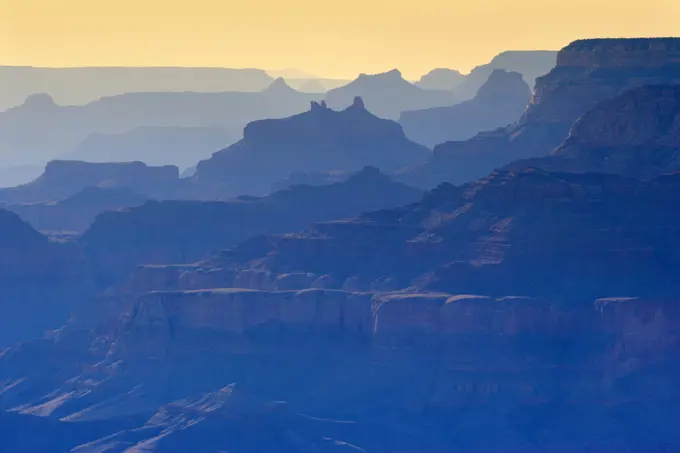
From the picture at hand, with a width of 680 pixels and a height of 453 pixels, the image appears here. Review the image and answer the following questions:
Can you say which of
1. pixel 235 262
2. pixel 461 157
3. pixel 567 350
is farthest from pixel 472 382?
pixel 461 157

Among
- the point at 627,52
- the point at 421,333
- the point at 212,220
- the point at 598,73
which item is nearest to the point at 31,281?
the point at 212,220

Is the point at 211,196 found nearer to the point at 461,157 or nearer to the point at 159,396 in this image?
the point at 461,157

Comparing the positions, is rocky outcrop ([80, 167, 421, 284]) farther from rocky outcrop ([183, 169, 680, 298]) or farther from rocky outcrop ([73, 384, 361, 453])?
rocky outcrop ([73, 384, 361, 453])

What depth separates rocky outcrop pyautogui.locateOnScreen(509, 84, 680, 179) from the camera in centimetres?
13462

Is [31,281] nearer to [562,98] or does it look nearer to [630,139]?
[562,98]

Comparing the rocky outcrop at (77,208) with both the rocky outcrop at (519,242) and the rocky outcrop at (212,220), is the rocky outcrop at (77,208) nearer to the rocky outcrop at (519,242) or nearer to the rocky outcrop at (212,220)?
the rocky outcrop at (212,220)

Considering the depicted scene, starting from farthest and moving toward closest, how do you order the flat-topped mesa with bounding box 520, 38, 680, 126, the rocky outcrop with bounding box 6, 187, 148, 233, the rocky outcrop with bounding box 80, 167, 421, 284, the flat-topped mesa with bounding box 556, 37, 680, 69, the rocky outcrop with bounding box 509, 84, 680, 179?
the rocky outcrop with bounding box 6, 187, 148, 233 → the flat-topped mesa with bounding box 556, 37, 680, 69 → the flat-topped mesa with bounding box 520, 38, 680, 126 → the rocky outcrop with bounding box 80, 167, 421, 284 → the rocky outcrop with bounding box 509, 84, 680, 179

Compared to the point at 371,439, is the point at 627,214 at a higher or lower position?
higher

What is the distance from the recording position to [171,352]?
12888 centimetres

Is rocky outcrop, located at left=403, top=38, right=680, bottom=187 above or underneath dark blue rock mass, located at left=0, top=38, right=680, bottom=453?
above

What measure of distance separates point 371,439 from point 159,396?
45.9ft

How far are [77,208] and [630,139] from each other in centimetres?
5975

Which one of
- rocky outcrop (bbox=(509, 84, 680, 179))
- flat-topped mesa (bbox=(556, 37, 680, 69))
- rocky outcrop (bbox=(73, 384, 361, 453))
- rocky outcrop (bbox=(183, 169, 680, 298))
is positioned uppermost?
flat-topped mesa (bbox=(556, 37, 680, 69))

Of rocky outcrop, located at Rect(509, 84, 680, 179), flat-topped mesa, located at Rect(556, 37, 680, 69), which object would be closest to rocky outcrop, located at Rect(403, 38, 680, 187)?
flat-topped mesa, located at Rect(556, 37, 680, 69)
